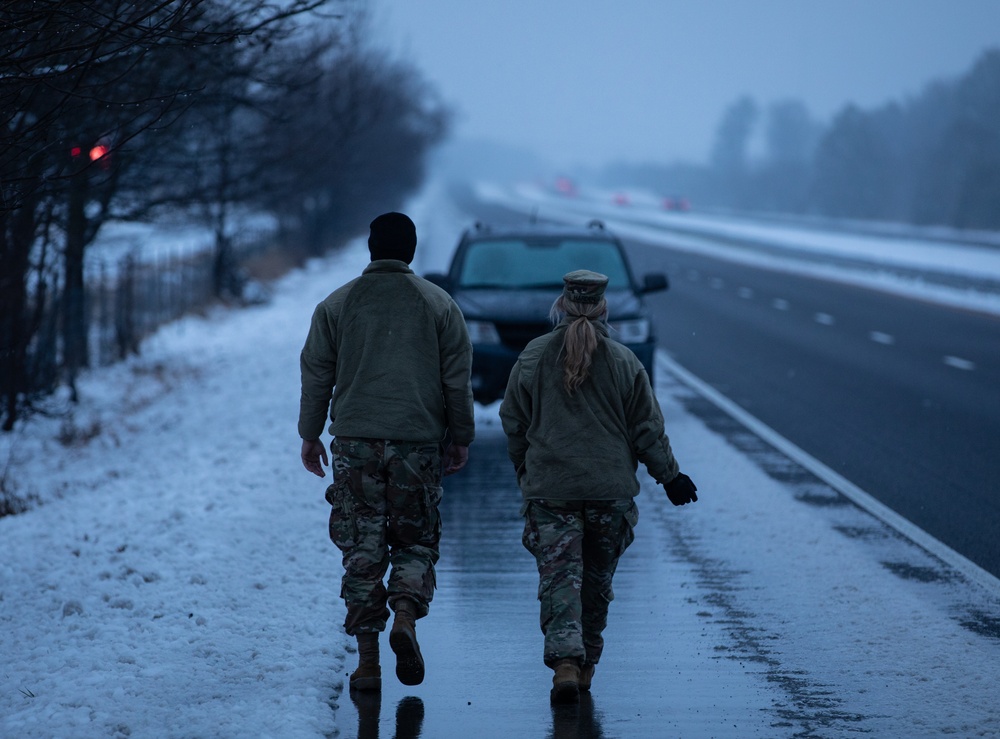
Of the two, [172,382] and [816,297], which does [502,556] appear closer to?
[172,382]

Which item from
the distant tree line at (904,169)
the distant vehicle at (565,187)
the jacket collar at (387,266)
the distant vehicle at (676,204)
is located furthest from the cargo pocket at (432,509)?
the distant vehicle at (565,187)

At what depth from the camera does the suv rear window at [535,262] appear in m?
12.8

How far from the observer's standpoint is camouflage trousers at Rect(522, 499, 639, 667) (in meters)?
5.16

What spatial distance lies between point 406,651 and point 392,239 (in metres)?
1.69

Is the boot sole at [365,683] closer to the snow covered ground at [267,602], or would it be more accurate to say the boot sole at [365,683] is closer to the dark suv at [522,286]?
the snow covered ground at [267,602]

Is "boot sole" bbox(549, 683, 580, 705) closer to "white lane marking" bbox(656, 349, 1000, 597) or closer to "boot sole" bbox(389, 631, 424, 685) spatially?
"boot sole" bbox(389, 631, 424, 685)

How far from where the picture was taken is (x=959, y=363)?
1795 cm

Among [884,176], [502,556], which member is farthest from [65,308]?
[884,176]

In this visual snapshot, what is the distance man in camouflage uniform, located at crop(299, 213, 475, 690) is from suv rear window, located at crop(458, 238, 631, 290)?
710 centimetres

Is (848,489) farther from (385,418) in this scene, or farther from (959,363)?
(959,363)

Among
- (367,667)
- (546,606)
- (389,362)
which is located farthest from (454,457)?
(367,667)

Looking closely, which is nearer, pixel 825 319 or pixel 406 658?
pixel 406 658

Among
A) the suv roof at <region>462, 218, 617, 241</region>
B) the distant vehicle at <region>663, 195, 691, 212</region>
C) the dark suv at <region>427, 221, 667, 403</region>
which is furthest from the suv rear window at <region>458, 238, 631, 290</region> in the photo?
the distant vehicle at <region>663, 195, 691, 212</region>

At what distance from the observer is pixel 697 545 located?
809 cm
